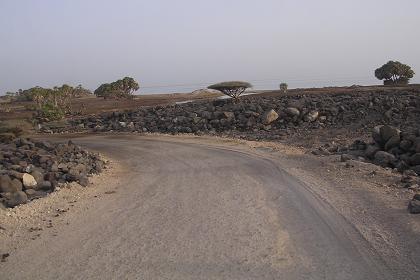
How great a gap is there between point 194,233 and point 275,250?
1.60m

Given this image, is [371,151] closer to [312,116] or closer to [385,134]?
[385,134]

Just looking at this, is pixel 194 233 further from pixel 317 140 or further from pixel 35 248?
pixel 317 140

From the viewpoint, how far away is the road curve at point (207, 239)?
6.58 metres

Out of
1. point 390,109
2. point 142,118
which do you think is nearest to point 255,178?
point 390,109

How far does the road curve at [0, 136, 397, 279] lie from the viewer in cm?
658

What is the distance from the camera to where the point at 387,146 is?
1639 cm

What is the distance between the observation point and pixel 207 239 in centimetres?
787

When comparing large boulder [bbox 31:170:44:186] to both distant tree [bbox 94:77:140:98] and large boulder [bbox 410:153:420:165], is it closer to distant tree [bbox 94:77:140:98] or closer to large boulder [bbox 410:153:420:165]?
large boulder [bbox 410:153:420:165]

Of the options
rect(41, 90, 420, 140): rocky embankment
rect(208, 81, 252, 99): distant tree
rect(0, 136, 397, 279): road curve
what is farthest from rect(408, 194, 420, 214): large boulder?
rect(208, 81, 252, 99): distant tree

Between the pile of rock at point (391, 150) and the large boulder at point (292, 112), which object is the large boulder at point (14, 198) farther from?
the large boulder at point (292, 112)

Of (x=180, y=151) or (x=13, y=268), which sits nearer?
(x=13, y=268)

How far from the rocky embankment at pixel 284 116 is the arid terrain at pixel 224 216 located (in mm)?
5850

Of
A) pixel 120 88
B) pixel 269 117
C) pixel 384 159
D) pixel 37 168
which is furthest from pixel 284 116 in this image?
pixel 120 88

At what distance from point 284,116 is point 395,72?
31.3m
